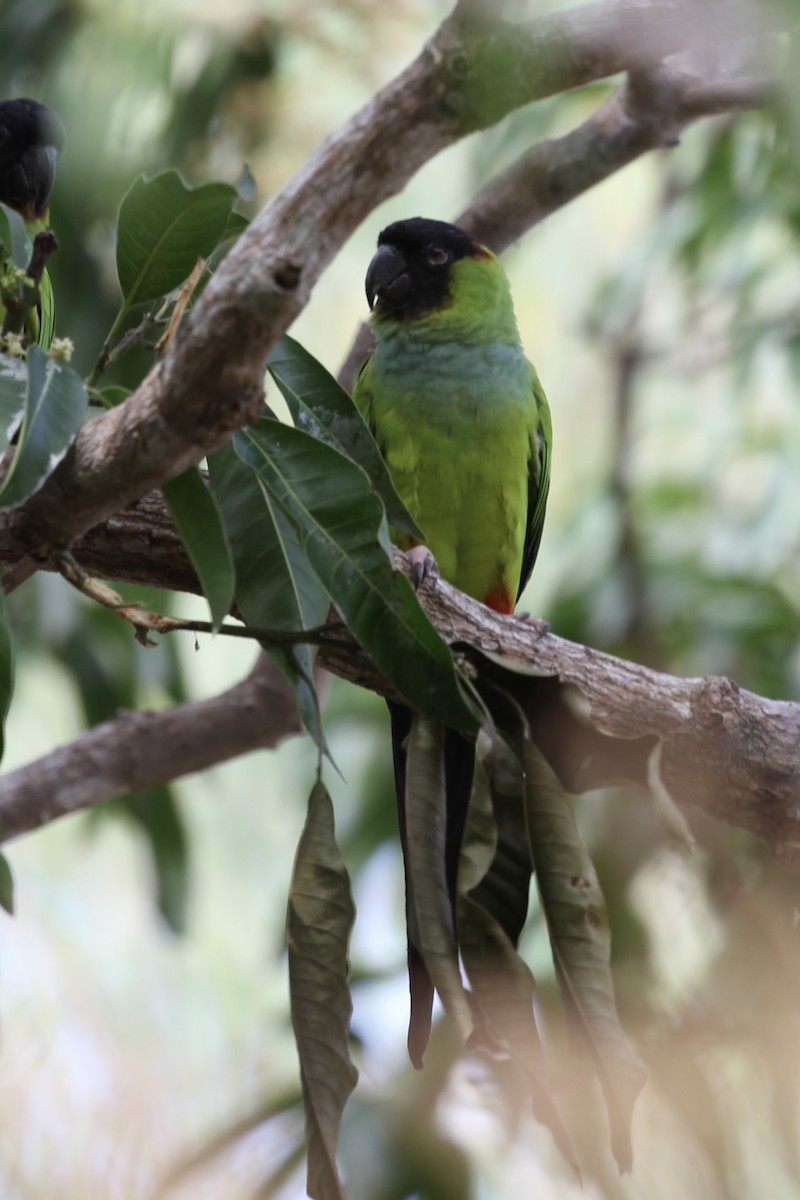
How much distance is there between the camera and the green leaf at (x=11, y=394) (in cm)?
105

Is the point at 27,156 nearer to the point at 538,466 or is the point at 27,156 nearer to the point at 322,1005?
the point at 538,466

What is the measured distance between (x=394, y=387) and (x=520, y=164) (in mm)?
483

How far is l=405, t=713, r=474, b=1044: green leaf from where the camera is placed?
44.5 inches

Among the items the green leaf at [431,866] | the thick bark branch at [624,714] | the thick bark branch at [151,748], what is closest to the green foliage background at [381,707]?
the thick bark branch at [151,748]

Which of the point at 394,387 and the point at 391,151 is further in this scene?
the point at 394,387

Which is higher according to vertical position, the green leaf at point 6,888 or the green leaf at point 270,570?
the green leaf at point 270,570

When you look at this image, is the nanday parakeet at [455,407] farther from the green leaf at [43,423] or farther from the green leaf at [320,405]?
the green leaf at [43,423]

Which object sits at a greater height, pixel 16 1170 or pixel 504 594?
pixel 504 594

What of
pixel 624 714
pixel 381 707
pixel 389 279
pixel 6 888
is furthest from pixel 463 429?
pixel 6 888

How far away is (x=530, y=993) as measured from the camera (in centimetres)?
114

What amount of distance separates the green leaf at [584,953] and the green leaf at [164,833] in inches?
75.1

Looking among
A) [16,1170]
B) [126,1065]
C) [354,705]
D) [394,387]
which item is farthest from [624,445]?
[126,1065]

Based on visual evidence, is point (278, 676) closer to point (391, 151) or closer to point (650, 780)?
point (650, 780)

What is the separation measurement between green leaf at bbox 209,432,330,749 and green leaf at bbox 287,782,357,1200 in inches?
6.3
